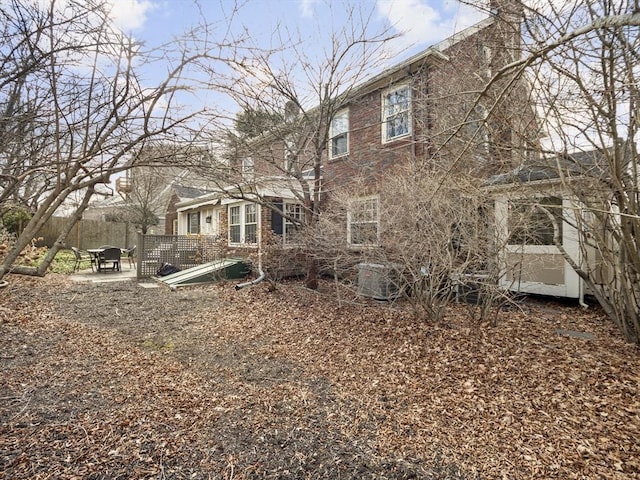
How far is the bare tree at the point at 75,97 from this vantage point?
2322mm

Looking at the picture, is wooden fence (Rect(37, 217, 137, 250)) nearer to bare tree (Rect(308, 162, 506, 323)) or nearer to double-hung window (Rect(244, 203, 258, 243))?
double-hung window (Rect(244, 203, 258, 243))

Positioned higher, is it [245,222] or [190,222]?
[190,222]

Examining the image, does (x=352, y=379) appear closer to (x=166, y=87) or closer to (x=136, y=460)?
(x=136, y=460)

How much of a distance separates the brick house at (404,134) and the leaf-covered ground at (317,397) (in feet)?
7.54

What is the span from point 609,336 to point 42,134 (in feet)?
24.4

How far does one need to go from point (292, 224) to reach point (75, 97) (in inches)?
269

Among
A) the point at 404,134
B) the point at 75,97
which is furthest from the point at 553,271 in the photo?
the point at 75,97

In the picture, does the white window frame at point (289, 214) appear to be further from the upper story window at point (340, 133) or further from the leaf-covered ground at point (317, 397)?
the leaf-covered ground at point (317, 397)

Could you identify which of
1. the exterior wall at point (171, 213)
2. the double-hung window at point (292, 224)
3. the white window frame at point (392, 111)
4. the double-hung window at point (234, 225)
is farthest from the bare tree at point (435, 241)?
the exterior wall at point (171, 213)

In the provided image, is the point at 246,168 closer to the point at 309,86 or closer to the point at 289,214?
the point at 309,86

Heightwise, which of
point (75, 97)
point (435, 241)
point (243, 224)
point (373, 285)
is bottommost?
point (373, 285)

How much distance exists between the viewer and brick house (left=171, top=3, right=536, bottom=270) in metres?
5.17

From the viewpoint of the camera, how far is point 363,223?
6.00 metres

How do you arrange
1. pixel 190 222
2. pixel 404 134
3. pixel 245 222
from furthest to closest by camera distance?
pixel 190 222 → pixel 245 222 → pixel 404 134
